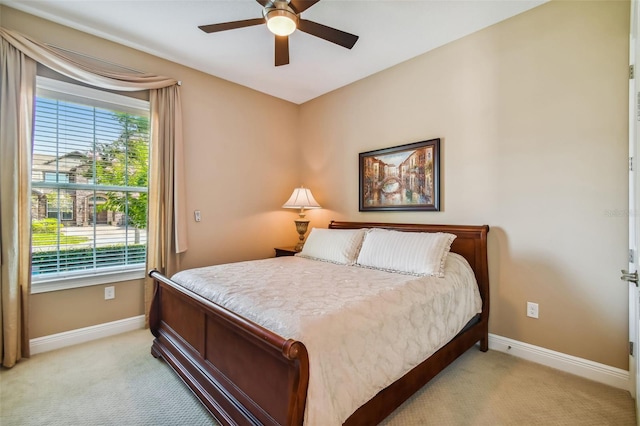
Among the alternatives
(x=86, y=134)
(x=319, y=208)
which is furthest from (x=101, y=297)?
(x=319, y=208)

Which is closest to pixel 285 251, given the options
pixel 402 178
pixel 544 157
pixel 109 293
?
pixel 402 178

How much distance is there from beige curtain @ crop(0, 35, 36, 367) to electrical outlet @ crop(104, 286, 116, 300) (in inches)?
21.7

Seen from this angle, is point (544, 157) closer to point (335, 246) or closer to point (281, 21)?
point (335, 246)

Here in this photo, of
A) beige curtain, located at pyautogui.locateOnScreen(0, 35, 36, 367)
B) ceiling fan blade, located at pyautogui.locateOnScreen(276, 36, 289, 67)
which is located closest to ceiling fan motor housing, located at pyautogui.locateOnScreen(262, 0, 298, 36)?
ceiling fan blade, located at pyautogui.locateOnScreen(276, 36, 289, 67)

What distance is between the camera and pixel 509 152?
8.07ft

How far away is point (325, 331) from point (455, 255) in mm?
1675

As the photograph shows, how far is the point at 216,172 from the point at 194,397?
2352mm

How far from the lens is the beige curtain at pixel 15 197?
221 cm

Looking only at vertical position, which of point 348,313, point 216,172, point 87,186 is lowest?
point 348,313

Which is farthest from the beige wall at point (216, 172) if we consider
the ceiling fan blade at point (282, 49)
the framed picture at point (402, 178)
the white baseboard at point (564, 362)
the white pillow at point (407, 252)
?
the white baseboard at point (564, 362)

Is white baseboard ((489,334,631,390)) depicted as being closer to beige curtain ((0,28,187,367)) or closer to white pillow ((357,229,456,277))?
white pillow ((357,229,456,277))

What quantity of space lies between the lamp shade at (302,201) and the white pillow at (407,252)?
1.21 metres

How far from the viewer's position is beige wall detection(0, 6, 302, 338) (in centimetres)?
257

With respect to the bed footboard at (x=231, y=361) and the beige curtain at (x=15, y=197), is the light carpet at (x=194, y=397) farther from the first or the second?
the beige curtain at (x=15, y=197)
